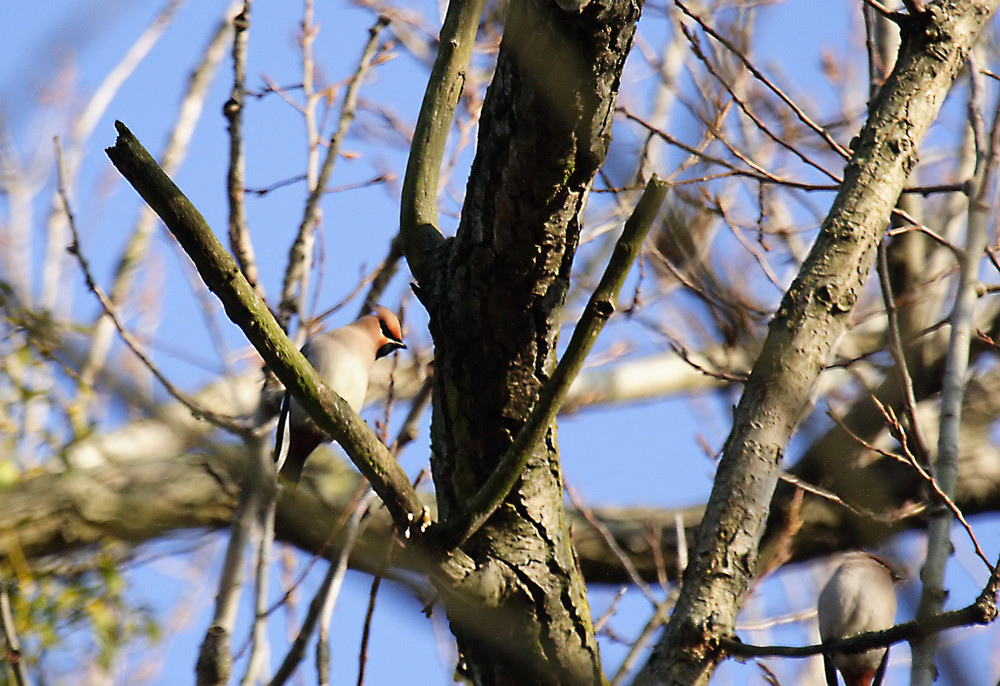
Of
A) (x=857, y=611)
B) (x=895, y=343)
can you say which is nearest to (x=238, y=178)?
(x=895, y=343)

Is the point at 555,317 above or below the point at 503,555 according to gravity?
above

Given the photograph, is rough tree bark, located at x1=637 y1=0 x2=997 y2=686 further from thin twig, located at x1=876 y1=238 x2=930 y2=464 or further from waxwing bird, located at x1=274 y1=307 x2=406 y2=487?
waxwing bird, located at x1=274 y1=307 x2=406 y2=487

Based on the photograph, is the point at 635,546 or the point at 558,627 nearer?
the point at 558,627

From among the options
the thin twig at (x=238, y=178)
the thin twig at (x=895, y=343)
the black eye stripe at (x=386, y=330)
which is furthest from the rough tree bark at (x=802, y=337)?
the black eye stripe at (x=386, y=330)

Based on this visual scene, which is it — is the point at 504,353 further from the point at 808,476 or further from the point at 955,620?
the point at 808,476

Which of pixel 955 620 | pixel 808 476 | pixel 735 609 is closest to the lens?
pixel 955 620

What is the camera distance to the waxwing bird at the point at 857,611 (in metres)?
3.73

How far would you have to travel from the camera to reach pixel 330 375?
4.43m

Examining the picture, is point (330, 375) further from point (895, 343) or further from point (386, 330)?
point (895, 343)

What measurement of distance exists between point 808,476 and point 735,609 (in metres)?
1.98

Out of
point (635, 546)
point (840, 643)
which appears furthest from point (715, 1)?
point (840, 643)

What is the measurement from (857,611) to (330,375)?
2.28 metres

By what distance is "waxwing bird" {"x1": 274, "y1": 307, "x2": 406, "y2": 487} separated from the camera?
4418 mm

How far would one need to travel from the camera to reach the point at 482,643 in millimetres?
1929
